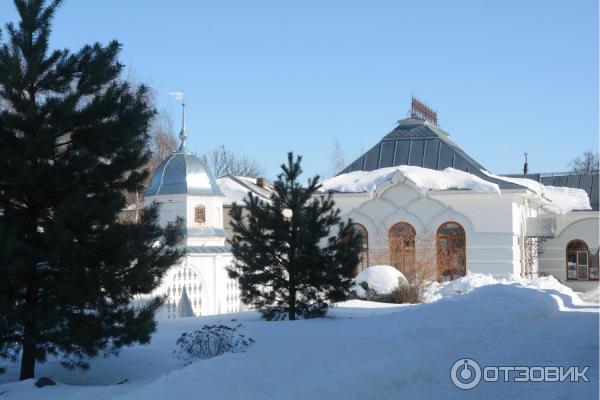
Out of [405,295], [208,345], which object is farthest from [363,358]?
[405,295]

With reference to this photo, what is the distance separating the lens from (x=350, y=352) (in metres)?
11.1

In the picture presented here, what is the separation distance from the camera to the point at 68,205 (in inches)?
385

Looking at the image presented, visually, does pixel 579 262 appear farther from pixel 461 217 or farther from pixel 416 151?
pixel 416 151

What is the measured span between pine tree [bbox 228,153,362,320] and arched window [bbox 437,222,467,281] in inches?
574

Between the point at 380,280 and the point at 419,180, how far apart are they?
940cm

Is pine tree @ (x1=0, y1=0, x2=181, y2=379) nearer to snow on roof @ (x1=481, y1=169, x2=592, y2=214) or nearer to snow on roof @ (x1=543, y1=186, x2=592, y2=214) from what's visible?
snow on roof @ (x1=481, y1=169, x2=592, y2=214)

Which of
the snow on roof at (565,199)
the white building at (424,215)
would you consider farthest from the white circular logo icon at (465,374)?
the snow on roof at (565,199)

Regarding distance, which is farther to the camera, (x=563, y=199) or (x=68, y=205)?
(x=563, y=199)

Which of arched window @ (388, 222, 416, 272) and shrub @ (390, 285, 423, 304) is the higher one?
arched window @ (388, 222, 416, 272)

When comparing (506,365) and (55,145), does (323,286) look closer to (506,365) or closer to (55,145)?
(506,365)

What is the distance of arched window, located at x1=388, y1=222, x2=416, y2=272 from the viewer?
28.9m


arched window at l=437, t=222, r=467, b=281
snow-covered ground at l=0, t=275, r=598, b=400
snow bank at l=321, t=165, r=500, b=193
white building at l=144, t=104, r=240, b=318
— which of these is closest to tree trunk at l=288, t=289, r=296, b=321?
snow-covered ground at l=0, t=275, r=598, b=400

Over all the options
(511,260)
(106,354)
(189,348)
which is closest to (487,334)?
(189,348)

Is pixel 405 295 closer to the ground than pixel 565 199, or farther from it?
closer to the ground
